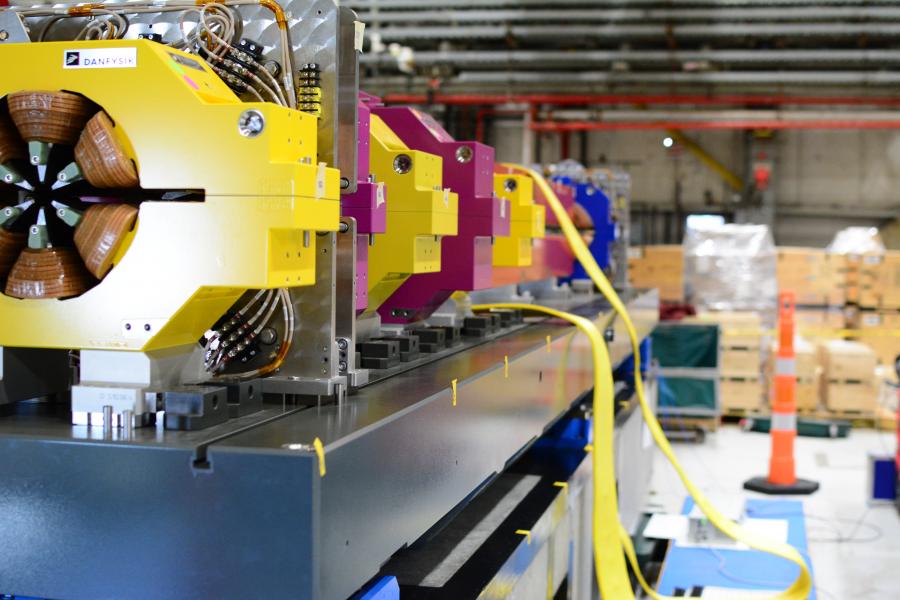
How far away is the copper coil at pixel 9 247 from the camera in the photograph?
2045mm

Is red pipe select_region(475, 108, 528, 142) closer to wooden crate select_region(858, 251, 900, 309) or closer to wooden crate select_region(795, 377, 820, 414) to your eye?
wooden crate select_region(858, 251, 900, 309)

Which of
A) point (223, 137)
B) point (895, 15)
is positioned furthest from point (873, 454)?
point (223, 137)

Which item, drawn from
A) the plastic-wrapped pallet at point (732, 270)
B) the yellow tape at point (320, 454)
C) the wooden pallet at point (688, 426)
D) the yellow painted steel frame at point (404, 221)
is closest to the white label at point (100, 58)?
the yellow tape at point (320, 454)

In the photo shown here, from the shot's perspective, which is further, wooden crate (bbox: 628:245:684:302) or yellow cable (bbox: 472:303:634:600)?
wooden crate (bbox: 628:245:684:302)

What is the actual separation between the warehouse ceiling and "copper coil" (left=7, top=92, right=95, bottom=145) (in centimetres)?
943

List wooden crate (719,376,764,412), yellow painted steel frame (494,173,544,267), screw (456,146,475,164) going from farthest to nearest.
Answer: wooden crate (719,376,764,412) → yellow painted steel frame (494,173,544,267) → screw (456,146,475,164)

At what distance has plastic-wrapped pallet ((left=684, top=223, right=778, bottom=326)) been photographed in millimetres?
11477

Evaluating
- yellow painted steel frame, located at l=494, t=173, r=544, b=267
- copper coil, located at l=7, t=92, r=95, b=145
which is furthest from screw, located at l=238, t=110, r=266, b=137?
yellow painted steel frame, located at l=494, t=173, r=544, b=267

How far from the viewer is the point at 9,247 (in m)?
2.06

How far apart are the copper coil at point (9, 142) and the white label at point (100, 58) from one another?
16cm

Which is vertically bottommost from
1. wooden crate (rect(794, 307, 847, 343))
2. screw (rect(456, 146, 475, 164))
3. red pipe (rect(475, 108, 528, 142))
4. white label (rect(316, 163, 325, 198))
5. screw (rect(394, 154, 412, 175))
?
wooden crate (rect(794, 307, 847, 343))

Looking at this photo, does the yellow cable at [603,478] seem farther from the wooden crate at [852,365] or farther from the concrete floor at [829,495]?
the wooden crate at [852,365]

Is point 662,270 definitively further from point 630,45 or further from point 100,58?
point 100,58

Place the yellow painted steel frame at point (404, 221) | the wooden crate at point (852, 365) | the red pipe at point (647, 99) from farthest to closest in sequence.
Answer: the red pipe at point (647, 99)
the wooden crate at point (852, 365)
the yellow painted steel frame at point (404, 221)
